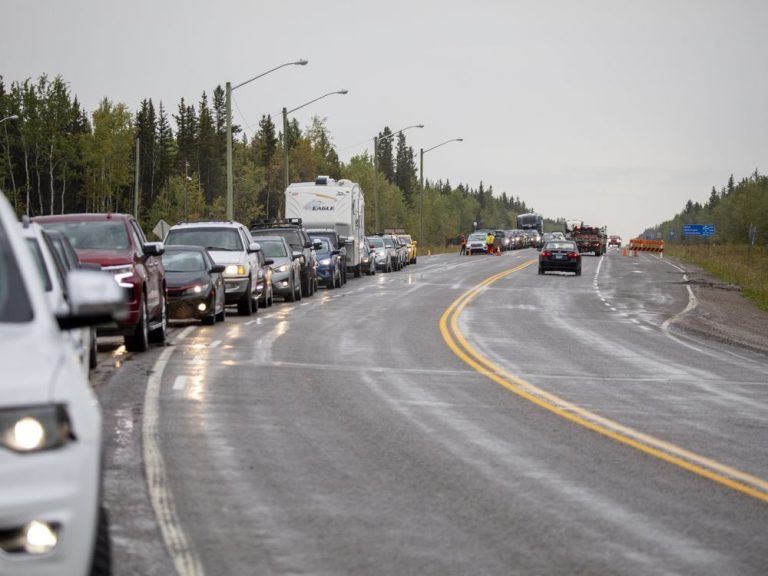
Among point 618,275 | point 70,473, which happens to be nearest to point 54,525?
point 70,473

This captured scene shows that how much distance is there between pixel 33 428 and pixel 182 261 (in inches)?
816

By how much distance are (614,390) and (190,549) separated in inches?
357

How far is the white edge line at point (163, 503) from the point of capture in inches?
251

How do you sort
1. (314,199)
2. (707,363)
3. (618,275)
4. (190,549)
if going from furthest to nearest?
(618,275)
(314,199)
(707,363)
(190,549)

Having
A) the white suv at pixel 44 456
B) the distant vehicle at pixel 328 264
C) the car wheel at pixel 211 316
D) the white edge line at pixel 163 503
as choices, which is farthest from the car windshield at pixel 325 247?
the white suv at pixel 44 456

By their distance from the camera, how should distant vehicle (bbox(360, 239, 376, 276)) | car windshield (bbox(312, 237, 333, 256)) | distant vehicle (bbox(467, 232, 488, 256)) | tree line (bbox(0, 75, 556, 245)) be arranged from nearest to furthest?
car windshield (bbox(312, 237, 333, 256)), distant vehicle (bbox(360, 239, 376, 276)), distant vehicle (bbox(467, 232, 488, 256)), tree line (bbox(0, 75, 556, 245))

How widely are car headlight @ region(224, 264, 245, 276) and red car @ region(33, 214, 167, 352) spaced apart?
24.8 feet

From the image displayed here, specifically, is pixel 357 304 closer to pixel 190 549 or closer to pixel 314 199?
pixel 314 199

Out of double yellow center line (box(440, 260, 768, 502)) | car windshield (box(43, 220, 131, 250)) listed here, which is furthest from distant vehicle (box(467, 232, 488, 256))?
car windshield (box(43, 220, 131, 250))

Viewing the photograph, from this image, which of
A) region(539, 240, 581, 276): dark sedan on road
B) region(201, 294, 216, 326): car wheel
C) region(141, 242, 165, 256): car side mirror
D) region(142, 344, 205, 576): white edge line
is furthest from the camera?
region(539, 240, 581, 276): dark sedan on road

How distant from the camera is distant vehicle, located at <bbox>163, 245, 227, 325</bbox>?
2402cm

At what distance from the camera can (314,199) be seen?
48.5 m

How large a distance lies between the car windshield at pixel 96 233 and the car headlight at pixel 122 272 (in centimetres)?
70

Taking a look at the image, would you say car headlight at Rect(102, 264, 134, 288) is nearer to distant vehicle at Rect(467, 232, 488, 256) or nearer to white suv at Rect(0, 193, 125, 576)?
white suv at Rect(0, 193, 125, 576)
